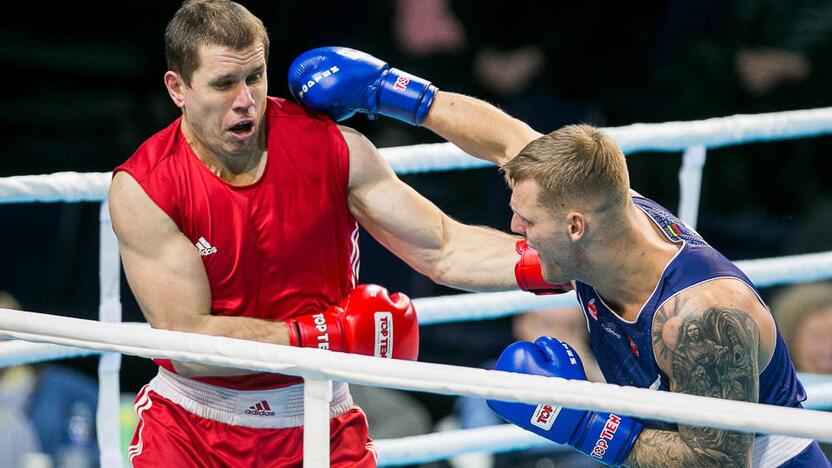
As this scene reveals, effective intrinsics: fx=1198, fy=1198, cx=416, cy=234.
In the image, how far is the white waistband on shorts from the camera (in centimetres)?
258

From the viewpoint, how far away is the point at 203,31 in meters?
2.51

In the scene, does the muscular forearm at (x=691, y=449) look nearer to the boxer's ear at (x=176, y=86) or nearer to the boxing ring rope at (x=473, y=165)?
the boxing ring rope at (x=473, y=165)

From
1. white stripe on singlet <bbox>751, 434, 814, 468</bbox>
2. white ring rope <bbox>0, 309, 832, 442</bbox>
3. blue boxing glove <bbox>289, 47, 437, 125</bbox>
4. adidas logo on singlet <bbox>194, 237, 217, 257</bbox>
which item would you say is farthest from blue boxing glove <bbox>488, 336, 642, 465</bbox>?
blue boxing glove <bbox>289, 47, 437, 125</bbox>

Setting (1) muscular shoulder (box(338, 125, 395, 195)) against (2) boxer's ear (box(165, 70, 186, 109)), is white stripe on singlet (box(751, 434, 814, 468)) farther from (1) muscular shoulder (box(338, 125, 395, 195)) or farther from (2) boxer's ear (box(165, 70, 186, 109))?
(2) boxer's ear (box(165, 70, 186, 109))

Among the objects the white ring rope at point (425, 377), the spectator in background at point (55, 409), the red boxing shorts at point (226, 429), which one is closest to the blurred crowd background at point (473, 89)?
the spectator in background at point (55, 409)

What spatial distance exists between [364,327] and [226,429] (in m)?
0.37

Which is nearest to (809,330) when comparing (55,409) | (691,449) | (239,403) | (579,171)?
(691,449)

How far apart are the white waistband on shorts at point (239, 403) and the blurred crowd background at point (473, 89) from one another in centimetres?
227

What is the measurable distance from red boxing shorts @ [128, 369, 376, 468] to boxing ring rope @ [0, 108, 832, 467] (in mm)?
345

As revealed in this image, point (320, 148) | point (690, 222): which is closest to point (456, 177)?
point (690, 222)

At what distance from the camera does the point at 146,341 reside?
6.44 feet

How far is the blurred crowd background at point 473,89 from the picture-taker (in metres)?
4.93

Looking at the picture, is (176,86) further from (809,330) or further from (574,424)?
(809,330)

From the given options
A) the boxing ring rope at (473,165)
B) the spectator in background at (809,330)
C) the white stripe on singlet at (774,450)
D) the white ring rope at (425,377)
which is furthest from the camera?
the spectator in background at (809,330)
